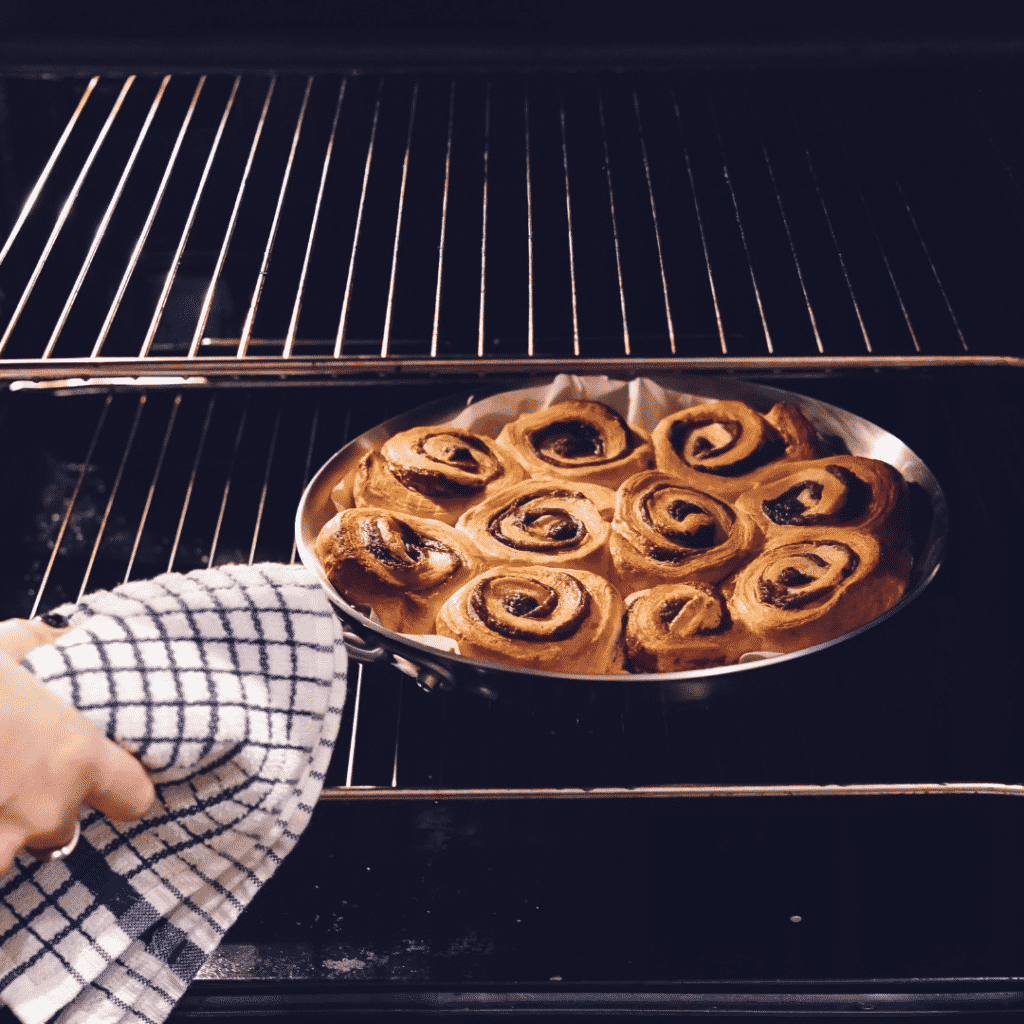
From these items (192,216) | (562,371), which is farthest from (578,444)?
(192,216)

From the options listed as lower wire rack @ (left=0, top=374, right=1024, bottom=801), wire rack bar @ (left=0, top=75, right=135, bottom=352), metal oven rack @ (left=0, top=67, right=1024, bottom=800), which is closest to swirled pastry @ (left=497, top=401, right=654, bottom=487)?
metal oven rack @ (left=0, top=67, right=1024, bottom=800)

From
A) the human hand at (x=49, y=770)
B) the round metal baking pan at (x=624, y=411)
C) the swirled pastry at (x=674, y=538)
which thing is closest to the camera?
the human hand at (x=49, y=770)

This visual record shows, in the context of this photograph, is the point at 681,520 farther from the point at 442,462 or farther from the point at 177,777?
the point at 177,777

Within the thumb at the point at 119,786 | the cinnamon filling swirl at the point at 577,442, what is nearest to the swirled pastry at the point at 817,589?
the cinnamon filling swirl at the point at 577,442

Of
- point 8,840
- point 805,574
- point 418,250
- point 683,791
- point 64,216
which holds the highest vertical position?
point 418,250

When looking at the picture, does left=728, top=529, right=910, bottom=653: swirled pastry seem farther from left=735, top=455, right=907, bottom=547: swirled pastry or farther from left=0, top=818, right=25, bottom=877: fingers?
left=0, top=818, right=25, bottom=877: fingers

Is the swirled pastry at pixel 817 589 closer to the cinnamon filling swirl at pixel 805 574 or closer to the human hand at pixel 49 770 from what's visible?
the cinnamon filling swirl at pixel 805 574
